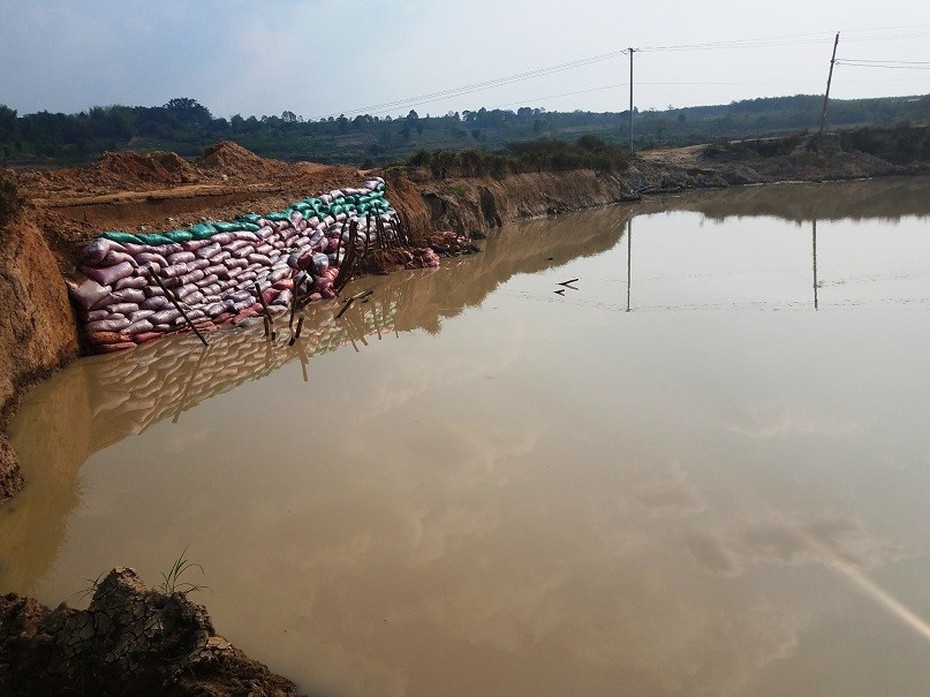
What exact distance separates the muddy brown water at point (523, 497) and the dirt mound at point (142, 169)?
15.7 feet

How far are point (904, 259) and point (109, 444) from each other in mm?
11831

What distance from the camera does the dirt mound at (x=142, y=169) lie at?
1001 cm

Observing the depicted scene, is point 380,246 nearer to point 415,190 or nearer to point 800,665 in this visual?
point 415,190

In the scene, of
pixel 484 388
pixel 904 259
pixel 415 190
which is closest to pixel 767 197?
pixel 904 259

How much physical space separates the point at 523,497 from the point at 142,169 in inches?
390

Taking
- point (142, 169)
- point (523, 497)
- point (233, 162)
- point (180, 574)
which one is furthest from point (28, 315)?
point (233, 162)

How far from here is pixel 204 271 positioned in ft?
23.4

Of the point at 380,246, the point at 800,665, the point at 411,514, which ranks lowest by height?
the point at 800,665

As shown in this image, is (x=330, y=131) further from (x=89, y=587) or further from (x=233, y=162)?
(x=89, y=587)

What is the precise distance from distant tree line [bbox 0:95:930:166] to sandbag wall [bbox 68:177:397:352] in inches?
417

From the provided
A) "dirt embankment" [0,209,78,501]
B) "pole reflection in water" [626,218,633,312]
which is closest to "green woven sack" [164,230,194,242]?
"dirt embankment" [0,209,78,501]

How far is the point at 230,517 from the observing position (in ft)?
12.0

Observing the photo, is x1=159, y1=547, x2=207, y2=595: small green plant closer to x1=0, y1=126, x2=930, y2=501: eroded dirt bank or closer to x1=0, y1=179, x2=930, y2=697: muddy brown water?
x1=0, y1=179, x2=930, y2=697: muddy brown water

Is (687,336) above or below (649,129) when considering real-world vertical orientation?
below
